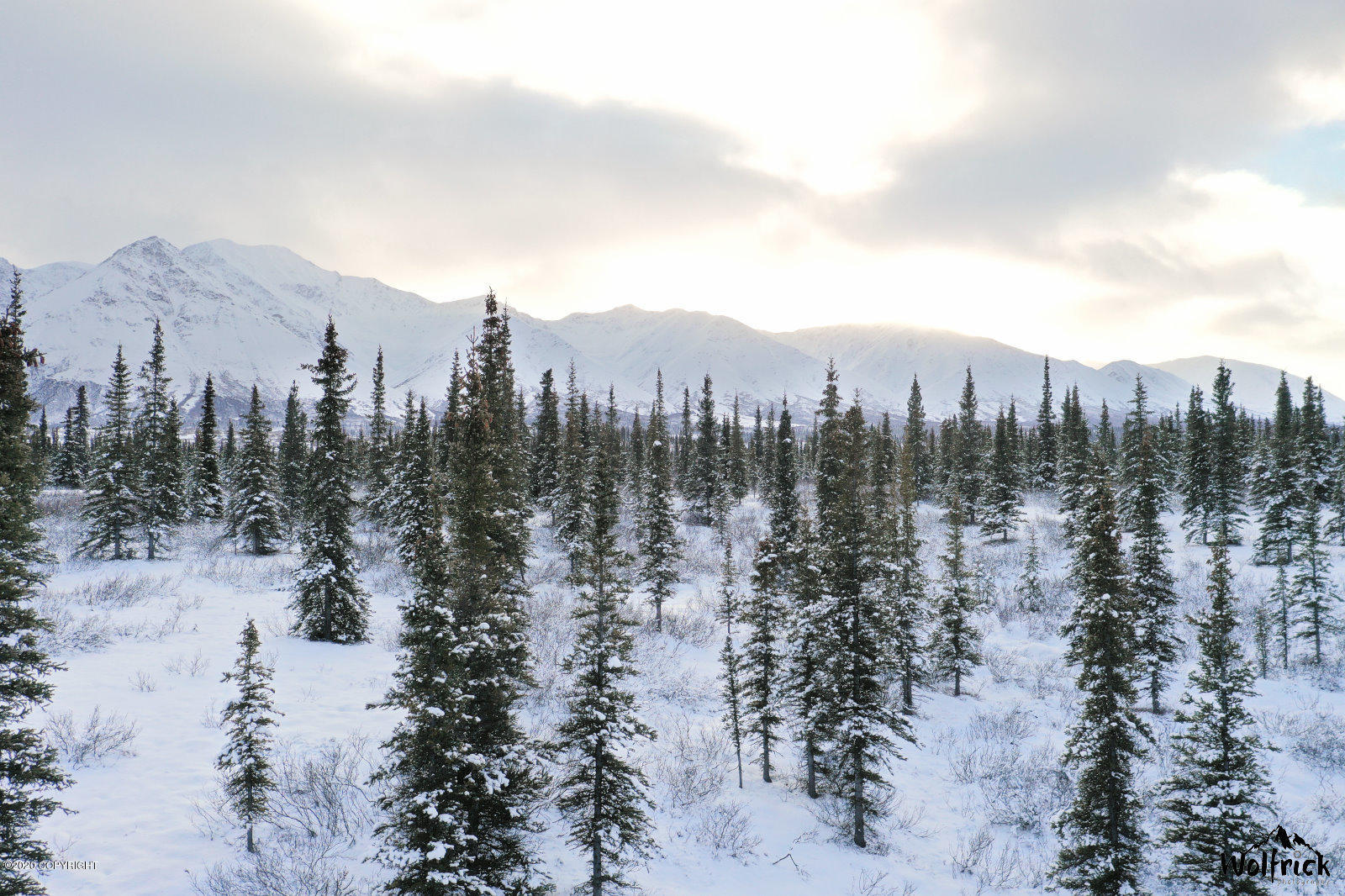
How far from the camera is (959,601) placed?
94.4 ft

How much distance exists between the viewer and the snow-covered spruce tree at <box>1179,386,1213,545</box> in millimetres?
47188

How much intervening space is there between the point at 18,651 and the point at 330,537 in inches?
571

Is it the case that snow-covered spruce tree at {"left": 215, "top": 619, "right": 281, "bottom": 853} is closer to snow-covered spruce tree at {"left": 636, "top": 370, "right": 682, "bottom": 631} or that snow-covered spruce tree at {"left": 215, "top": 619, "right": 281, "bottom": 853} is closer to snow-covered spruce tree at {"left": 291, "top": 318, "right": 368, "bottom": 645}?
snow-covered spruce tree at {"left": 291, "top": 318, "right": 368, "bottom": 645}

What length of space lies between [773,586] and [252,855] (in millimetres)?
15147

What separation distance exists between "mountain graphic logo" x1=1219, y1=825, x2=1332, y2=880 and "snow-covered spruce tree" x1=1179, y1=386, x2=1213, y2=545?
39.3 m

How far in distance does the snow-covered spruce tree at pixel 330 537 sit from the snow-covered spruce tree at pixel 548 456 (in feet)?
91.4

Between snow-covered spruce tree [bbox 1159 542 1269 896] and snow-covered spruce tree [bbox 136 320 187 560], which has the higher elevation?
snow-covered spruce tree [bbox 136 320 187 560]

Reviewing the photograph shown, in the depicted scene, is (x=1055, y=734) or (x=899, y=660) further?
(x=899, y=660)

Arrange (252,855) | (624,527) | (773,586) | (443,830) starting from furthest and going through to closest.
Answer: (624,527)
(773,586)
(252,855)
(443,830)

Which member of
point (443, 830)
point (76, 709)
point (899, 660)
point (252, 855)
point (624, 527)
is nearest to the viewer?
point (443, 830)

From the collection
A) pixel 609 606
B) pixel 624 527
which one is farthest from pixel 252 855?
pixel 624 527

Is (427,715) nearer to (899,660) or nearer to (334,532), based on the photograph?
(334,532)

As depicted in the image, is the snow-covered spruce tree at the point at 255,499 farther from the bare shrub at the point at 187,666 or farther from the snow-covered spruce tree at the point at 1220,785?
the snow-covered spruce tree at the point at 1220,785

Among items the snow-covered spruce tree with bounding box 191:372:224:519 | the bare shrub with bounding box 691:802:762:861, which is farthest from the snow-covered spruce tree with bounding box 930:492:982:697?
the snow-covered spruce tree with bounding box 191:372:224:519
